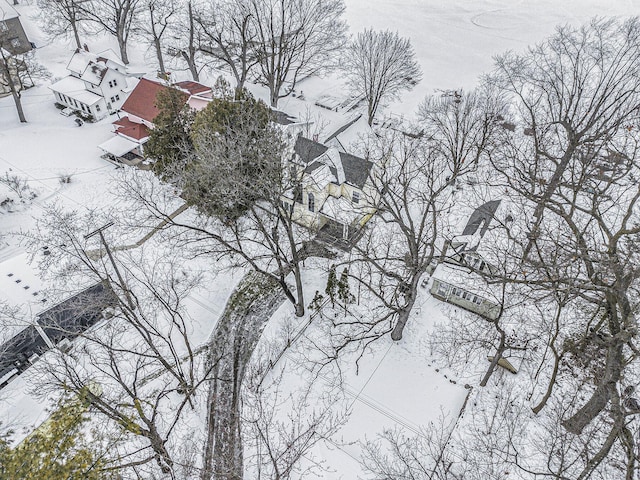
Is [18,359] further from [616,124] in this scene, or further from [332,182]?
[616,124]

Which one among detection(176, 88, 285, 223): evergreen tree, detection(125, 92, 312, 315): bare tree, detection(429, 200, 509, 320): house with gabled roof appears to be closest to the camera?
detection(176, 88, 285, 223): evergreen tree

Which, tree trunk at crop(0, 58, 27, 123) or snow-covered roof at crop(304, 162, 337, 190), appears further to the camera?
tree trunk at crop(0, 58, 27, 123)

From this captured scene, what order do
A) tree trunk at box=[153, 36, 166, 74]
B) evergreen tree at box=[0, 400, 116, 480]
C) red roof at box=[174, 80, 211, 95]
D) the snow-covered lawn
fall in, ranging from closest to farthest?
1. evergreen tree at box=[0, 400, 116, 480]
2. the snow-covered lawn
3. red roof at box=[174, 80, 211, 95]
4. tree trunk at box=[153, 36, 166, 74]

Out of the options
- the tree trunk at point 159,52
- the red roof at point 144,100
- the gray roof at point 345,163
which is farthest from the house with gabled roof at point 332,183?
the tree trunk at point 159,52

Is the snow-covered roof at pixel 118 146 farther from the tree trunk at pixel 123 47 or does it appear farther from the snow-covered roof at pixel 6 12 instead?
the snow-covered roof at pixel 6 12

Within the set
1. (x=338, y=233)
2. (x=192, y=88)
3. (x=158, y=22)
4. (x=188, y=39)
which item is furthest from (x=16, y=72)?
(x=338, y=233)

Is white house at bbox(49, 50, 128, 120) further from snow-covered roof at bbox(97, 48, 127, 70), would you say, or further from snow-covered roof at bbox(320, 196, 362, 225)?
snow-covered roof at bbox(320, 196, 362, 225)

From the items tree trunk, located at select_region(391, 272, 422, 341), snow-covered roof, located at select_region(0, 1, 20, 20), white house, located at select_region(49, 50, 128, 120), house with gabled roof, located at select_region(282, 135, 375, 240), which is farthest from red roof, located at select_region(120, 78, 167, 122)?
tree trunk, located at select_region(391, 272, 422, 341)
